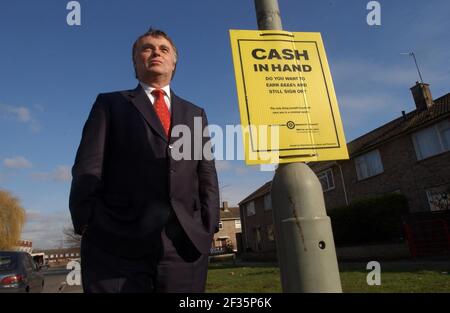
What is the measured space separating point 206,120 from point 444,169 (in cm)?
1923

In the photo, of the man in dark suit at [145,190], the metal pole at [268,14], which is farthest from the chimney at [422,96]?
the man in dark suit at [145,190]

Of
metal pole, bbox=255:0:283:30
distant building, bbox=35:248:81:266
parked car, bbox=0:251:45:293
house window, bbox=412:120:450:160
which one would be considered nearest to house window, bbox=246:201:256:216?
house window, bbox=412:120:450:160

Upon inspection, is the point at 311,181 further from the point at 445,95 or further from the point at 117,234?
the point at 445,95

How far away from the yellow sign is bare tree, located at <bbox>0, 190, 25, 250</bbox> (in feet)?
171

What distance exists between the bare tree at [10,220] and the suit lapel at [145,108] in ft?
168

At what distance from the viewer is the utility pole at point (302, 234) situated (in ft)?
5.84

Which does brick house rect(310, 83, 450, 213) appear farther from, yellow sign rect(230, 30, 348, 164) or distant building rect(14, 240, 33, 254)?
distant building rect(14, 240, 33, 254)

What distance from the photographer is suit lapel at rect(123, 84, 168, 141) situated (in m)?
2.38

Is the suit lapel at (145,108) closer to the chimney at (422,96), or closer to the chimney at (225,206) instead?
the chimney at (422,96)

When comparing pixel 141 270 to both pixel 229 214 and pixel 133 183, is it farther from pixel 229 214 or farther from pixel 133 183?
pixel 229 214

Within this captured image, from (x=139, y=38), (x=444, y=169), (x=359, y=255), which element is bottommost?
(x=359, y=255)

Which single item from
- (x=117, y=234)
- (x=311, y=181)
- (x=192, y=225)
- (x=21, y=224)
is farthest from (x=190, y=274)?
(x=21, y=224)

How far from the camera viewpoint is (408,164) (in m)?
20.8

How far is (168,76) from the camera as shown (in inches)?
105
